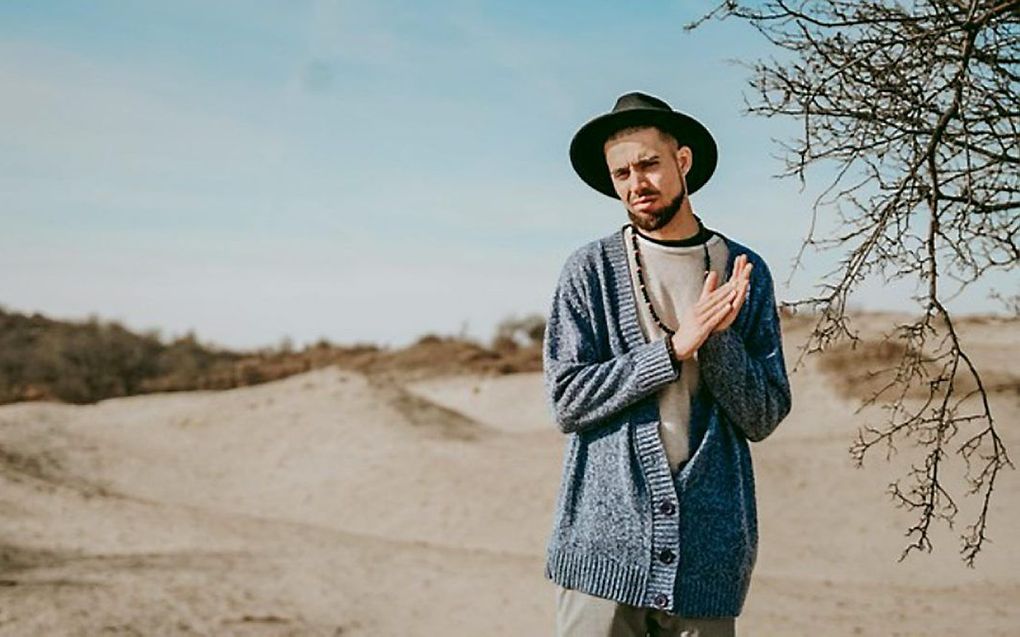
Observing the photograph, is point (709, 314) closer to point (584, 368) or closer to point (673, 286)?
point (673, 286)

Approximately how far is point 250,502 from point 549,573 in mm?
12440

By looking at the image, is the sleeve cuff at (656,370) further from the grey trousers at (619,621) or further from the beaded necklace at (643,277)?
the grey trousers at (619,621)

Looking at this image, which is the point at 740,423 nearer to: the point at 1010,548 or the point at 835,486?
the point at 1010,548

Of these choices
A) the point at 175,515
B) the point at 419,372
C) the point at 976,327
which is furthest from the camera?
the point at 419,372

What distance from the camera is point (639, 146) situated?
3066 millimetres

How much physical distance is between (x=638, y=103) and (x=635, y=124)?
0.05 metres

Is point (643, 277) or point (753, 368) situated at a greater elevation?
point (643, 277)

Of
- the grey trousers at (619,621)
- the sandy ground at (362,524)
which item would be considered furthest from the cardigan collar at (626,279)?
the sandy ground at (362,524)

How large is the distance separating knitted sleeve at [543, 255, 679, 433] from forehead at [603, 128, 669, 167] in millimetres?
291

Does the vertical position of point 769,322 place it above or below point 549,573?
above

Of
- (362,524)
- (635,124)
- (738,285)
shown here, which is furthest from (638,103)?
(362,524)

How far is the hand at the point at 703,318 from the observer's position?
9.39 feet

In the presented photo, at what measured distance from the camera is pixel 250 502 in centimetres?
1498

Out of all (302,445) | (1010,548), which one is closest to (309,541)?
(302,445)
